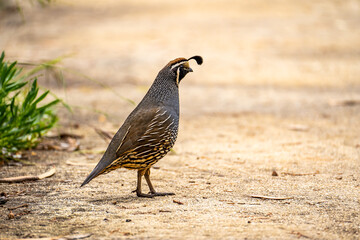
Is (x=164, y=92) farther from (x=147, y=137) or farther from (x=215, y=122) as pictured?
(x=215, y=122)

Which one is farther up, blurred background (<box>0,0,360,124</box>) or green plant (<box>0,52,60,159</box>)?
blurred background (<box>0,0,360,124</box>)

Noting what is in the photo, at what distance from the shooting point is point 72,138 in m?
6.90

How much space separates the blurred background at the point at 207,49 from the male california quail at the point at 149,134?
7.54 feet

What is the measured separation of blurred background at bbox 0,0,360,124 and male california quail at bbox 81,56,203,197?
2299mm

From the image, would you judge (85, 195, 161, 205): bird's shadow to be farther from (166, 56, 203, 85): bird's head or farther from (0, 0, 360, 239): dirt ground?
(166, 56, 203, 85): bird's head

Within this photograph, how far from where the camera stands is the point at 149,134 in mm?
4637

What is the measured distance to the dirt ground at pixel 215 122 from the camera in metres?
4.05

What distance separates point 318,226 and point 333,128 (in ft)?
12.8

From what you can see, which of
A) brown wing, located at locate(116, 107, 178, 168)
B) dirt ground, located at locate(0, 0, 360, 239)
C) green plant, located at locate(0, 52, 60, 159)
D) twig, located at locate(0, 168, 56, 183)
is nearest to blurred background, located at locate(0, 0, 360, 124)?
dirt ground, located at locate(0, 0, 360, 239)

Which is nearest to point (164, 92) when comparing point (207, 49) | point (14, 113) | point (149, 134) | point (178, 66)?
point (178, 66)

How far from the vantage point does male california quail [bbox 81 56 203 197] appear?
4582 millimetres

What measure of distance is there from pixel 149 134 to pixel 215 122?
3.47 metres

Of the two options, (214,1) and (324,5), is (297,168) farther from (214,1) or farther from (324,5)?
(214,1)

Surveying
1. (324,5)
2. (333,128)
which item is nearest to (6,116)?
(333,128)
